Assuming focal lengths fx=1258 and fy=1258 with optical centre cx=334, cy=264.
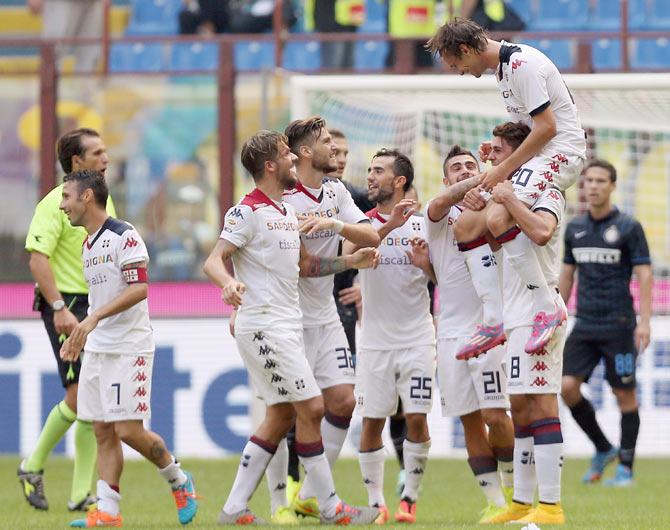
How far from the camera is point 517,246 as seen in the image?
6.22 meters

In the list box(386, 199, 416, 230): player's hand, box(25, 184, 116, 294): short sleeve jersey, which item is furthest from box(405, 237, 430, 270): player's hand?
box(25, 184, 116, 294): short sleeve jersey

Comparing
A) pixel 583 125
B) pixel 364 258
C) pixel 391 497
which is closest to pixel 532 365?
pixel 364 258

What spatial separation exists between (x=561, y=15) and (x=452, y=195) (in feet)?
29.6

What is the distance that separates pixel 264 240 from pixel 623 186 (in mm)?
5922

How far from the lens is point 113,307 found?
21.0ft

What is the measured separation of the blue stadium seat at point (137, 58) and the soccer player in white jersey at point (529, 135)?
7.61 metres

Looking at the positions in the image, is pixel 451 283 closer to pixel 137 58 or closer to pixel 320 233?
pixel 320 233


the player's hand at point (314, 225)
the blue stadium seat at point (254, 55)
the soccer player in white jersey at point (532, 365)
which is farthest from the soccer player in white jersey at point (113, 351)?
the blue stadium seat at point (254, 55)

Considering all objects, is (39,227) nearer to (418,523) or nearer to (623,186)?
(418,523)

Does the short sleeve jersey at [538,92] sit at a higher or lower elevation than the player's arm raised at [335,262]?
higher

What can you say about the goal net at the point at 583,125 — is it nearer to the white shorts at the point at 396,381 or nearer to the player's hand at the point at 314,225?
the white shorts at the point at 396,381

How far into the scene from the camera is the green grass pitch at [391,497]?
681 centimetres

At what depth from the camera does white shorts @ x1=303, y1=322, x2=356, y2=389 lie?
6945 millimetres

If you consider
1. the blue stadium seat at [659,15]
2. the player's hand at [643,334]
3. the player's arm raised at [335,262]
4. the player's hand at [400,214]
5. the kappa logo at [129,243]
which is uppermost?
the blue stadium seat at [659,15]
